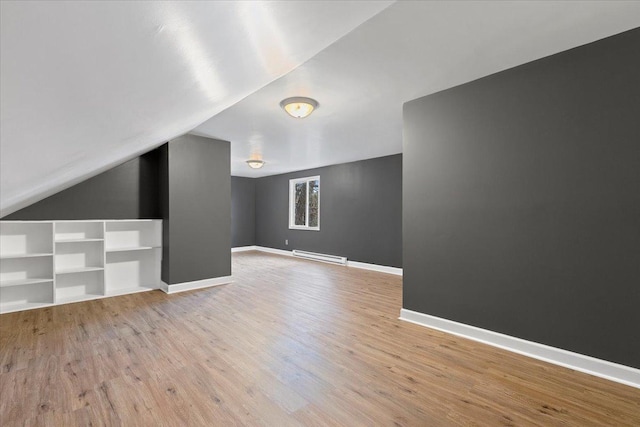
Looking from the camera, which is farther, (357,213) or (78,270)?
(357,213)

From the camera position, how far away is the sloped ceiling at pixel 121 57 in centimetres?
57

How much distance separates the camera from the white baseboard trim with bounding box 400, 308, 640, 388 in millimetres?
1980

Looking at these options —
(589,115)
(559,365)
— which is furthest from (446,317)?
(589,115)

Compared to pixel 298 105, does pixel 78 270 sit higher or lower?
lower

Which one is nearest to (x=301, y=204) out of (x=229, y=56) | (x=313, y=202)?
(x=313, y=202)

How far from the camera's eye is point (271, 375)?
2064mm

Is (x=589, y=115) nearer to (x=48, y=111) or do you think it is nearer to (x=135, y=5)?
(x=135, y=5)

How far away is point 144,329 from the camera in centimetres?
288

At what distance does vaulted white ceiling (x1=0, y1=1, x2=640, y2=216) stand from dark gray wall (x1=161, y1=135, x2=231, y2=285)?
1.35 m

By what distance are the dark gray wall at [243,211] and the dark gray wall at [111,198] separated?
411 centimetres

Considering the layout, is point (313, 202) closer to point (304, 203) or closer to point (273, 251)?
point (304, 203)

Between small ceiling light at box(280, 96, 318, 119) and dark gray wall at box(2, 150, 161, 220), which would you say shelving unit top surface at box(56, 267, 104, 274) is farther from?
small ceiling light at box(280, 96, 318, 119)

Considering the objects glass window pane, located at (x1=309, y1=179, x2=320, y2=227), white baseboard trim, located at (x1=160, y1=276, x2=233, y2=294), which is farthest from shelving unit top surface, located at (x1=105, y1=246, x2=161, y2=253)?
glass window pane, located at (x1=309, y1=179, x2=320, y2=227)

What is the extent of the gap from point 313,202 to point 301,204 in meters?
0.48
